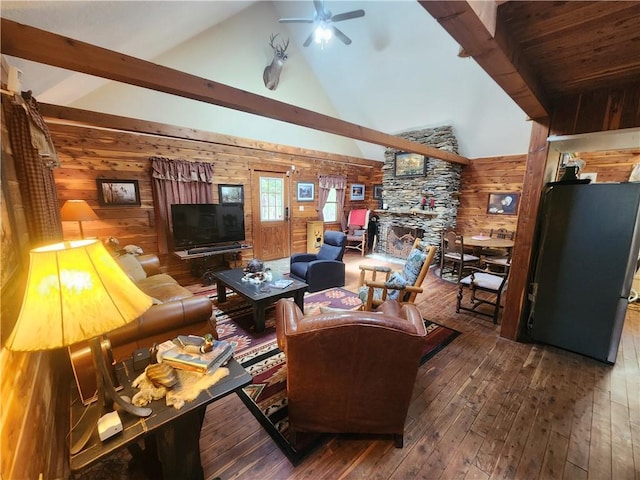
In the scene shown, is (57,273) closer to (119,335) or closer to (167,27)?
(119,335)

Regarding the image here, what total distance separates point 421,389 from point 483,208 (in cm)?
509

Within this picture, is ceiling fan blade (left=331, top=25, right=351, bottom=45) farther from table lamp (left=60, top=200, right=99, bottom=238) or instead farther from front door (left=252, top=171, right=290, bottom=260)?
table lamp (left=60, top=200, right=99, bottom=238)

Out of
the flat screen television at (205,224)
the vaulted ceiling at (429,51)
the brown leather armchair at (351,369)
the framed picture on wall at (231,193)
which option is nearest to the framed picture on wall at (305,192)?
the framed picture on wall at (231,193)

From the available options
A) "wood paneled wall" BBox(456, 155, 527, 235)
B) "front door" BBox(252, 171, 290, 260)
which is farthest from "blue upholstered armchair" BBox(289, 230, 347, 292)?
"wood paneled wall" BBox(456, 155, 527, 235)

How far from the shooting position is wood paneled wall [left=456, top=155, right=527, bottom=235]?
17.3 feet

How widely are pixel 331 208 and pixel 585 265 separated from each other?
17.1 feet

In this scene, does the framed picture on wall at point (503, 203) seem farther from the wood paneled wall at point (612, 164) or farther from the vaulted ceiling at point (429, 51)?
the wood paneled wall at point (612, 164)

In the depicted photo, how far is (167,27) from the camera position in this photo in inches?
116

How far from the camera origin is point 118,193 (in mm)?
3859

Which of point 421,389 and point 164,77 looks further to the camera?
point 421,389

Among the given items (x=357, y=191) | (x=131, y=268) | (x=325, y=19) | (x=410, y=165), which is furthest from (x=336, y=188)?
(x=131, y=268)

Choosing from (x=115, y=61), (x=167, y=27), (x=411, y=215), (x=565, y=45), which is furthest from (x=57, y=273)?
(x=411, y=215)

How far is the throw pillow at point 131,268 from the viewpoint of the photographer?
2.84 meters

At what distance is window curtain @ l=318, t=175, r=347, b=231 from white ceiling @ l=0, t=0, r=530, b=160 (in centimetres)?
76
